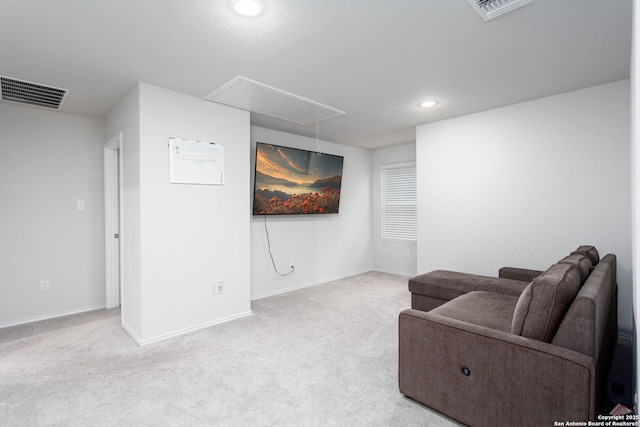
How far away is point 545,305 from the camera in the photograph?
1.54m

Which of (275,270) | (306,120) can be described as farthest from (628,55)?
(275,270)

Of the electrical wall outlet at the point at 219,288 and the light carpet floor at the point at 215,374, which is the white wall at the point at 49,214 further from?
the electrical wall outlet at the point at 219,288

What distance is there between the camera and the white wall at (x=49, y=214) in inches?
129

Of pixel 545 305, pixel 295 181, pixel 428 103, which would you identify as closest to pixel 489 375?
pixel 545 305

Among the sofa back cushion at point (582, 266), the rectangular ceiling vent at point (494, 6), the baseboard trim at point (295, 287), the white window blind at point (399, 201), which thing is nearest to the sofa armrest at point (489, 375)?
the sofa back cushion at point (582, 266)

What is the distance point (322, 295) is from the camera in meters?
4.41

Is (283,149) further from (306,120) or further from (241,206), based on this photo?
(241,206)

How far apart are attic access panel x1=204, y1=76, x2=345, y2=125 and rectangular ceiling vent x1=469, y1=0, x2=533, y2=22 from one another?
68.4 inches

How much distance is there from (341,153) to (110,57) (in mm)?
3651

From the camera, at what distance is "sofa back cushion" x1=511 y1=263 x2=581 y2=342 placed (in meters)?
1.52

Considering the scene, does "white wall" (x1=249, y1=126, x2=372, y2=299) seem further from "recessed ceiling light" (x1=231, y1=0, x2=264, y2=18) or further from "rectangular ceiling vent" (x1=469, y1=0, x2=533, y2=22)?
"rectangular ceiling vent" (x1=469, y1=0, x2=533, y2=22)

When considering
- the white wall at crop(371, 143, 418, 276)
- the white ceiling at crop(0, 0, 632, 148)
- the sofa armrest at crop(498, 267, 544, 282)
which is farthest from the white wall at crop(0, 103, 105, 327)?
the sofa armrest at crop(498, 267, 544, 282)

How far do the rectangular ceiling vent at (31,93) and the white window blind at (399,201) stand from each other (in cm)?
462

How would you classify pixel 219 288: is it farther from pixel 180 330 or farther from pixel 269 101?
pixel 269 101
